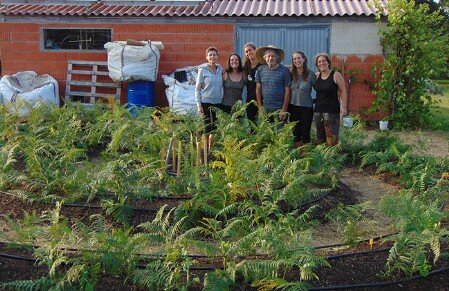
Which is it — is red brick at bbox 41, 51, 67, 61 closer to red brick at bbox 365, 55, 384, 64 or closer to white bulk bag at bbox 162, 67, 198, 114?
white bulk bag at bbox 162, 67, 198, 114

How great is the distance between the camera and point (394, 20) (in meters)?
11.9

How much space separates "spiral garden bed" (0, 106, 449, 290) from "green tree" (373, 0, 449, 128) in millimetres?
3310

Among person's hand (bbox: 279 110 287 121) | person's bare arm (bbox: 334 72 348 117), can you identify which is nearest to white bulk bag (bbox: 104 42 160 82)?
person's hand (bbox: 279 110 287 121)

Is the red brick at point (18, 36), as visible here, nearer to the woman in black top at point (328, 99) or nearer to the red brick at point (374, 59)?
the red brick at point (374, 59)

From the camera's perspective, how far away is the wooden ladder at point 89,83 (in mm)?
13094

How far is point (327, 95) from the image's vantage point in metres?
7.95

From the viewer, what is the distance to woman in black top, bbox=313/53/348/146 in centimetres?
778

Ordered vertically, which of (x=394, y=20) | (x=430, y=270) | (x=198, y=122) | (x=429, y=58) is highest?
(x=394, y=20)

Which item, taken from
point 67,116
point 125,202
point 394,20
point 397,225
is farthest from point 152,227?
point 394,20

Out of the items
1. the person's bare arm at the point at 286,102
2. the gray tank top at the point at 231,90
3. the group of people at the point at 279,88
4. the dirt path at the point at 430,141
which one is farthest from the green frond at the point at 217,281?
the dirt path at the point at 430,141

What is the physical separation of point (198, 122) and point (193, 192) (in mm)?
2238

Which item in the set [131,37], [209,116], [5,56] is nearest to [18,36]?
[5,56]

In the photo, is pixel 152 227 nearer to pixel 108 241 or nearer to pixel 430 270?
pixel 108 241

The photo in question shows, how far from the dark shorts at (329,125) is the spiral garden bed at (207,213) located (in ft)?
1.81
